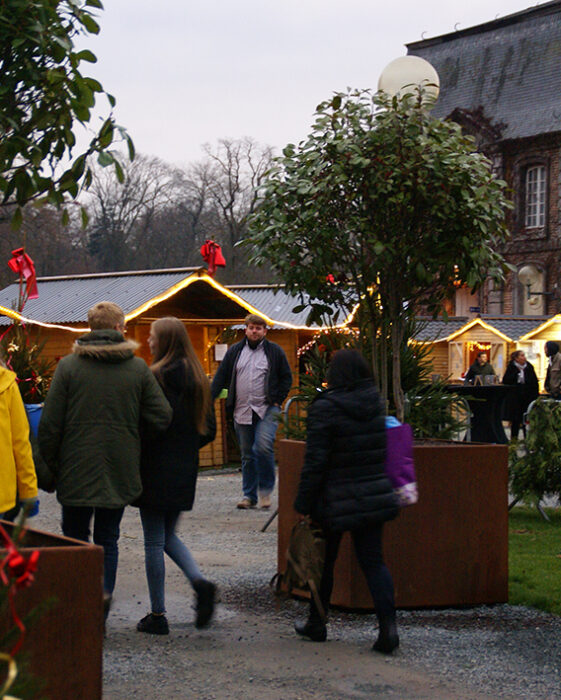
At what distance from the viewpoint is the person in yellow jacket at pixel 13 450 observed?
508 centimetres

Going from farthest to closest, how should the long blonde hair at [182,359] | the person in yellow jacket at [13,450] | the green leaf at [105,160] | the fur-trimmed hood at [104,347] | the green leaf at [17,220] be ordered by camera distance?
the long blonde hair at [182,359]
the fur-trimmed hood at [104,347]
the person in yellow jacket at [13,450]
the green leaf at [17,220]
the green leaf at [105,160]

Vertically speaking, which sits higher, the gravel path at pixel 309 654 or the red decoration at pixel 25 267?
the red decoration at pixel 25 267

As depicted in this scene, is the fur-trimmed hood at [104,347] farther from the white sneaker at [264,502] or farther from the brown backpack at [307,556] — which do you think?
the white sneaker at [264,502]

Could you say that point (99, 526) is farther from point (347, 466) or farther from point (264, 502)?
point (264, 502)

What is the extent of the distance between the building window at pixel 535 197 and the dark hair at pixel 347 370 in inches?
1525

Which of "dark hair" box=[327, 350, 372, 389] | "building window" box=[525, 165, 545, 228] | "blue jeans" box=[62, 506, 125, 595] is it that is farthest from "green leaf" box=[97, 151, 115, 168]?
"building window" box=[525, 165, 545, 228]

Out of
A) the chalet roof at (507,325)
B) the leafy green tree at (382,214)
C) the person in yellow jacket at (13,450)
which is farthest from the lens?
the chalet roof at (507,325)

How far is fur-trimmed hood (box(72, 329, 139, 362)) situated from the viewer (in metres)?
5.83

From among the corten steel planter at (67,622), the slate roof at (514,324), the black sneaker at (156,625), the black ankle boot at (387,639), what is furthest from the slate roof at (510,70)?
the corten steel planter at (67,622)

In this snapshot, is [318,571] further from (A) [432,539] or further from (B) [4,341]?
(B) [4,341]

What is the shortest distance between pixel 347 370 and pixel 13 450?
1.70 metres

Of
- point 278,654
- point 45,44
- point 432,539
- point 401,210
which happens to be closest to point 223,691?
point 278,654

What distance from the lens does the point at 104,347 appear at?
584 centimetres

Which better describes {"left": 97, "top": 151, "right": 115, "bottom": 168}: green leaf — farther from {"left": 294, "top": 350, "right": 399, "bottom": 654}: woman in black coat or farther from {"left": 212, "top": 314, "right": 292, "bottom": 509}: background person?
{"left": 212, "top": 314, "right": 292, "bottom": 509}: background person
